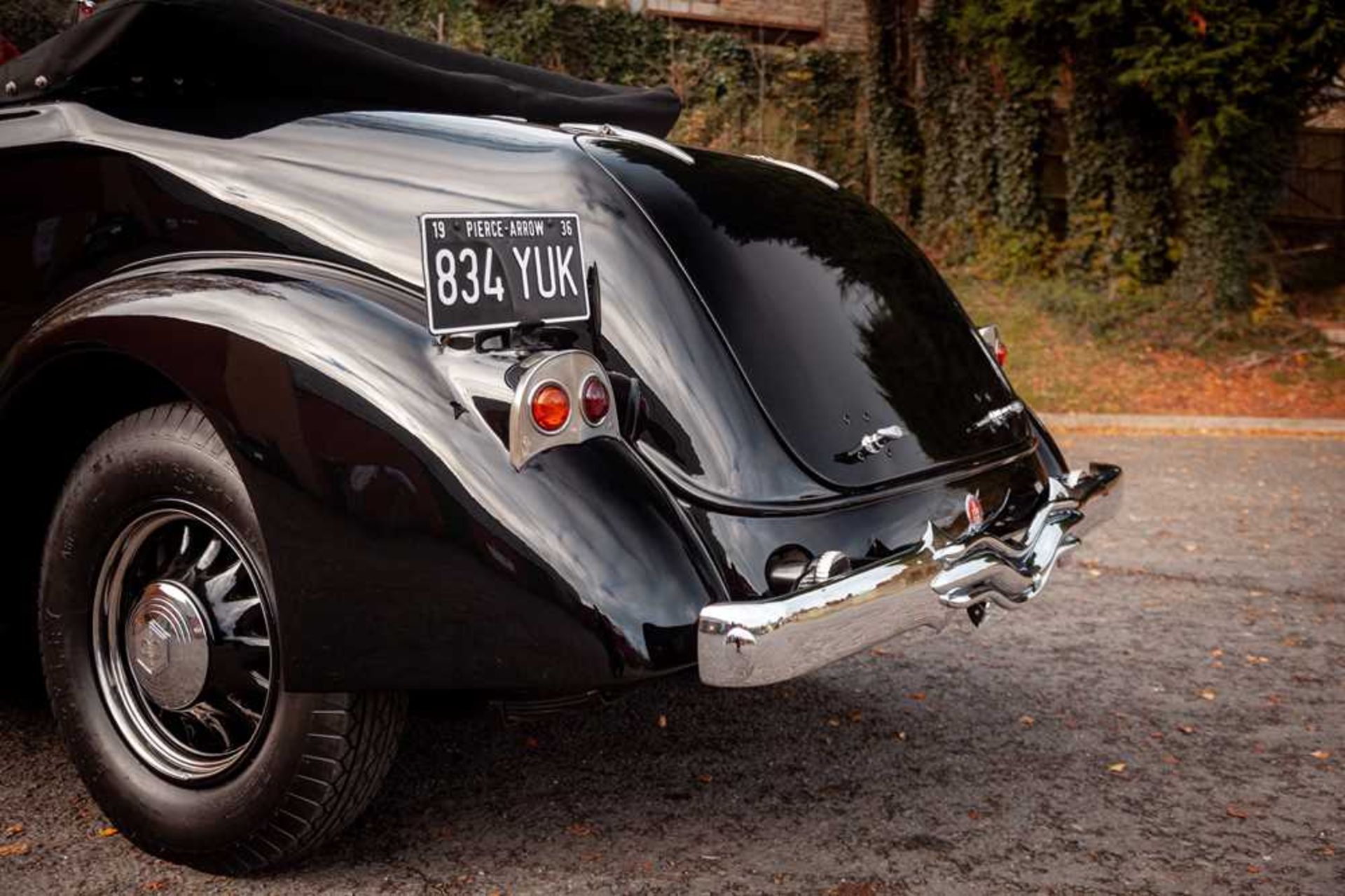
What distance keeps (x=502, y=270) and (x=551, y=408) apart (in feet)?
0.98

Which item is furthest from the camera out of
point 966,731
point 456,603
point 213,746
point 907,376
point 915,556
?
point 966,731

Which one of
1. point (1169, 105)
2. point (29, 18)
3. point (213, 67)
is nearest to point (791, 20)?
point (1169, 105)

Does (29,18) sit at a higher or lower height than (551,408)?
higher

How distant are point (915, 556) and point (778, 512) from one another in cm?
27

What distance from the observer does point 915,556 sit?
8.08 feet

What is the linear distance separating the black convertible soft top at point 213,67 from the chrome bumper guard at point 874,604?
4.78 ft

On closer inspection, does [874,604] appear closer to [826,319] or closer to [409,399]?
[826,319]

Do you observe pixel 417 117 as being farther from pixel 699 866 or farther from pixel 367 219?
pixel 699 866

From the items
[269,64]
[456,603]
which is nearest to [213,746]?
[456,603]

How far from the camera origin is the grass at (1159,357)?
10758mm

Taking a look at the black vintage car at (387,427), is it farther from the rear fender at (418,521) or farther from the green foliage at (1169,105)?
the green foliage at (1169,105)

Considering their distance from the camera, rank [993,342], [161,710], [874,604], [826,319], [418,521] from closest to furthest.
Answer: [418,521] → [874,604] → [161,710] → [826,319] → [993,342]

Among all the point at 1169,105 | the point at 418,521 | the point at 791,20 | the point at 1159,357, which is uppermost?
the point at 791,20

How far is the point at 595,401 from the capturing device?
236cm
